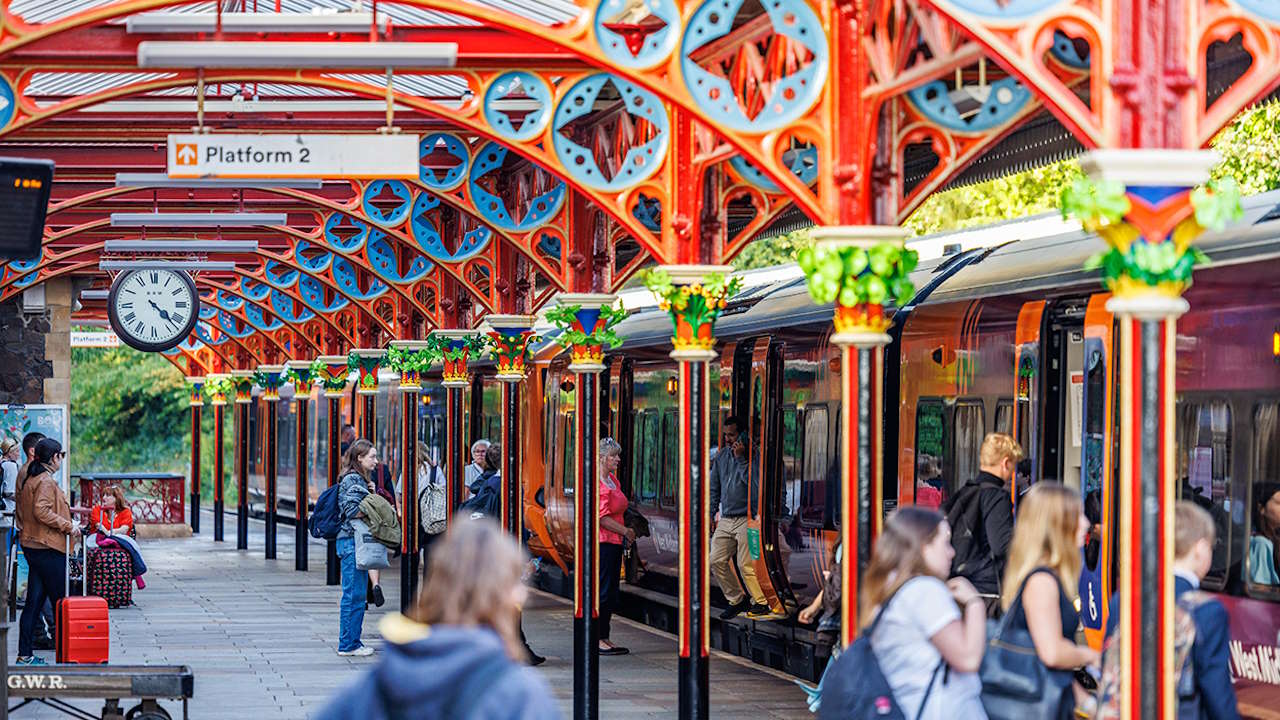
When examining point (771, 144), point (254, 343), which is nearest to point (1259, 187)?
point (771, 144)

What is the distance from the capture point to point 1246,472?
9969 millimetres

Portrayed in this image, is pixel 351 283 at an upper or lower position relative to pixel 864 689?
upper

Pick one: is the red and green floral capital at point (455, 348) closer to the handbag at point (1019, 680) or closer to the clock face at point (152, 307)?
the clock face at point (152, 307)

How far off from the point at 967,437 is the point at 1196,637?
6056 millimetres

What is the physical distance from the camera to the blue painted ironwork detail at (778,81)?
9.62 metres

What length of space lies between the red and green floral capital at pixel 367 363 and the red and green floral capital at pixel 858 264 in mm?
17408

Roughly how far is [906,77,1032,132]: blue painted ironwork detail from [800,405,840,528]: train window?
18.3 feet

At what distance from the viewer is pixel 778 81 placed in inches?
384

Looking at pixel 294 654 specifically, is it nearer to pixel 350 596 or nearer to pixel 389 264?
pixel 350 596

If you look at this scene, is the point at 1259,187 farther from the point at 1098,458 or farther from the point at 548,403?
the point at 1098,458

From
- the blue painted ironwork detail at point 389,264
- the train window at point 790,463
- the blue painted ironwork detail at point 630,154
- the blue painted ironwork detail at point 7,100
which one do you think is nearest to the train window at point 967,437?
the blue painted ironwork detail at point 630,154

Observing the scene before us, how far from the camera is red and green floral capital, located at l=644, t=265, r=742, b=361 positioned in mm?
12453

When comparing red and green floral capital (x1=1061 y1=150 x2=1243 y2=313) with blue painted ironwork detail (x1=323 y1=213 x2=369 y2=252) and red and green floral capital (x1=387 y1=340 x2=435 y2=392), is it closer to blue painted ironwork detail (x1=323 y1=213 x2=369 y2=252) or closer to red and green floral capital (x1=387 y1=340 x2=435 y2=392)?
blue painted ironwork detail (x1=323 y1=213 x2=369 y2=252)

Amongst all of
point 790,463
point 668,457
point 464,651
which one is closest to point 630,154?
point 790,463
